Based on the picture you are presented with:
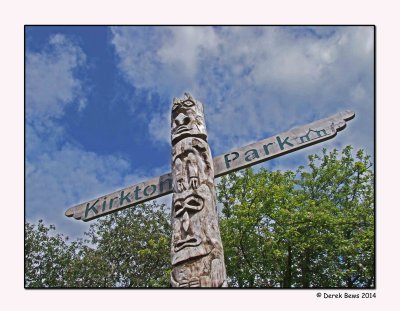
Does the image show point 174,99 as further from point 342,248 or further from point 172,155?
point 342,248

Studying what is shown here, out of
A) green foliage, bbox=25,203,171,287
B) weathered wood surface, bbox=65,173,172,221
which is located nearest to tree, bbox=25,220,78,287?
green foliage, bbox=25,203,171,287

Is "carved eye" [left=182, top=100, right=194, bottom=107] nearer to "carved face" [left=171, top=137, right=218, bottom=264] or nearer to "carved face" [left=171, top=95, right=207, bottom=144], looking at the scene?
"carved face" [left=171, top=95, right=207, bottom=144]

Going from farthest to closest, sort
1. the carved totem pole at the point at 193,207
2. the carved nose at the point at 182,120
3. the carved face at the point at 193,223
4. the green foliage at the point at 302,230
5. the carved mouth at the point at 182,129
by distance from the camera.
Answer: the green foliage at the point at 302,230 < the carved nose at the point at 182,120 < the carved mouth at the point at 182,129 < the carved face at the point at 193,223 < the carved totem pole at the point at 193,207

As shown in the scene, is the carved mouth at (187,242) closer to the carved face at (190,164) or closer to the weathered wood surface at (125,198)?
the carved face at (190,164)

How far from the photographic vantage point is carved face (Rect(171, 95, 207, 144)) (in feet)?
18.3

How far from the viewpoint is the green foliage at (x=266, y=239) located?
1020 cm

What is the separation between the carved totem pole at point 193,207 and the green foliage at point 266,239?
533 cm

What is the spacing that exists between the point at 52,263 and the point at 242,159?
31.3 feet

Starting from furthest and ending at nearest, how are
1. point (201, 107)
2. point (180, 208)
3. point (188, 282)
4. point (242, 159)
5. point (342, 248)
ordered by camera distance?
point (342, 248)
point (201, 107)
point (242, 159)
point (180, 208)
point (188, 282)

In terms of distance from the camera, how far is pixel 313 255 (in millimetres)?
10734

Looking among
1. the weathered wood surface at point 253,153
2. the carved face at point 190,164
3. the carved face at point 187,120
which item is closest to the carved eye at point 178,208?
the carved face at point 190,164

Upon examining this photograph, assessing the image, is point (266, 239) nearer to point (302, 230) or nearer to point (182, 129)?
point (302, 230)

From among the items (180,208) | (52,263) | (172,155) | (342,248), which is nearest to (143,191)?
(172,155)

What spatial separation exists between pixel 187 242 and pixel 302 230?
6.62m
